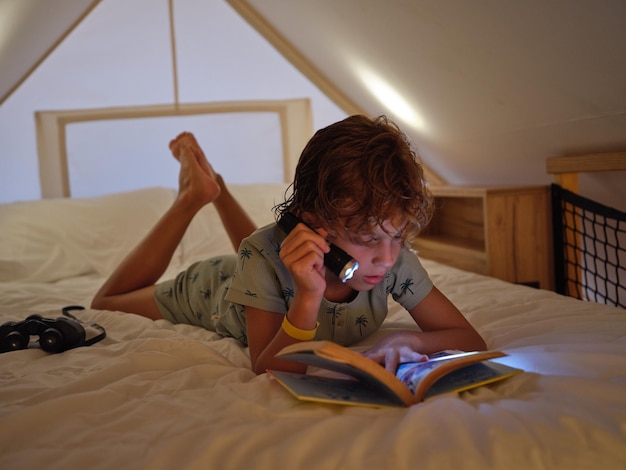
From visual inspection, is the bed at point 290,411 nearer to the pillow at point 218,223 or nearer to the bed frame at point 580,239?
the bed frame at point 580,239

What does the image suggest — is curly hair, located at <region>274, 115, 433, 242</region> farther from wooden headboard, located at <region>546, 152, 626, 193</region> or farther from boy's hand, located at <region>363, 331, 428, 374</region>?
wooden headboard, located at <region>546, 152, 626, 193</region>

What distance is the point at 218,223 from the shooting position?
8.25ft

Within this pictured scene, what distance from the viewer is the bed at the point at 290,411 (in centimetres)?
66

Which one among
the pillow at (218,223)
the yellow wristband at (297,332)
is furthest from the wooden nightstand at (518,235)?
the yellow wristband at (297,332)

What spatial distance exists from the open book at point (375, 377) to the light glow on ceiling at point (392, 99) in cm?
167

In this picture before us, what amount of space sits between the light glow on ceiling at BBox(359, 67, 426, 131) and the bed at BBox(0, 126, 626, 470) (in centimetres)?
126

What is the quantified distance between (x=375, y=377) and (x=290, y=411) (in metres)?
0.11

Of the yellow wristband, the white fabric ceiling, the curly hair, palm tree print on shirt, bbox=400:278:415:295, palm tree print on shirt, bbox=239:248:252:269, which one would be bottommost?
the yellow wristband

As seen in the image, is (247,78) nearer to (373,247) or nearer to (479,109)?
(479,109)

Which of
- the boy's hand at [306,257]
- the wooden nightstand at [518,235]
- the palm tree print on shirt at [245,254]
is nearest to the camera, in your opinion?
the boy's hand at [306,257]

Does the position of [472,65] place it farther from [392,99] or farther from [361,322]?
[361,322]

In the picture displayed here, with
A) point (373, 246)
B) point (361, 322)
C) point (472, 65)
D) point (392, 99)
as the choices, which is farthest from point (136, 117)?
point (373, 246)

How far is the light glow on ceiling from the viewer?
2416mm

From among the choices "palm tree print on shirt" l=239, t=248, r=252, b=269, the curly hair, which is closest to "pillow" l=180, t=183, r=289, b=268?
"palm tree print on shirt" l=239, t=248, r=252, b=269
